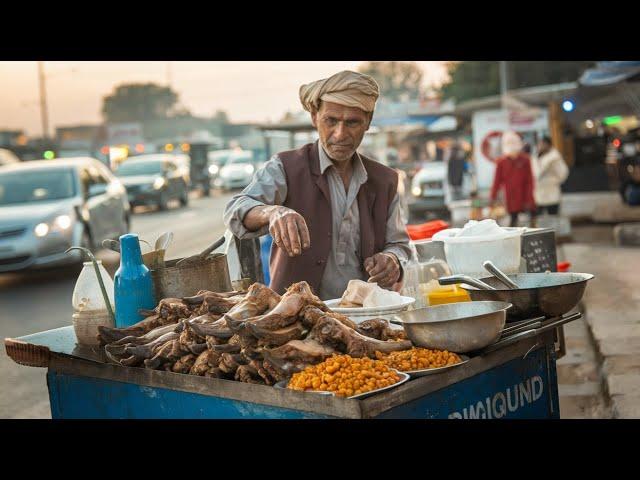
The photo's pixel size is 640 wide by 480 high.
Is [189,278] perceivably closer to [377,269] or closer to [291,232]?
[291,232]

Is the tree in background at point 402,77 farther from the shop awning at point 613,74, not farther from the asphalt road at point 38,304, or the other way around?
the shop awning at point 613,74

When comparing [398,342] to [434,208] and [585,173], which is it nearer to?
[434,208]

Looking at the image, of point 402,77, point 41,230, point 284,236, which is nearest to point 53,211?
point 41,230

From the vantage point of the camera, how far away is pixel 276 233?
3.27 meters

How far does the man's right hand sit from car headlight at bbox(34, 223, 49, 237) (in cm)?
982

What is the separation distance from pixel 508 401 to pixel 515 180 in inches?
439

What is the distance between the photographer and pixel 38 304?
10.7m

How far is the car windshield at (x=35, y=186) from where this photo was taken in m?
13.3

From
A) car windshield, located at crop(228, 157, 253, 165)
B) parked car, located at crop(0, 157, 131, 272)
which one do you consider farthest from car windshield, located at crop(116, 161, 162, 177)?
car windshield, located at crop(228, 157, 253, 165)

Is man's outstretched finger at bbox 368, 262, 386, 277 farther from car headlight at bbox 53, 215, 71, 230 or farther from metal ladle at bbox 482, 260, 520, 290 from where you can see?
car headlight at bbox 53, 215, 71, 230
